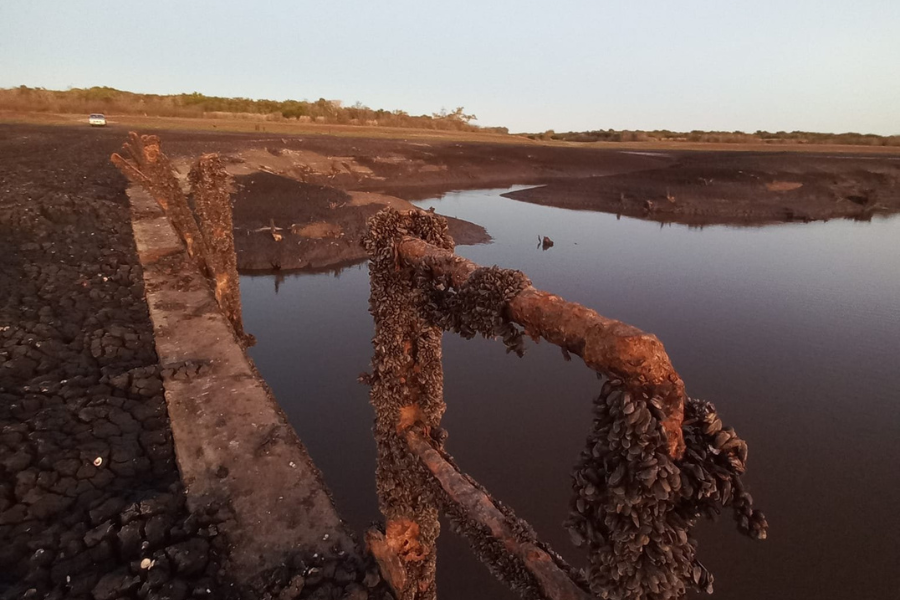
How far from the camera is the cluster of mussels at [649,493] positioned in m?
1.62

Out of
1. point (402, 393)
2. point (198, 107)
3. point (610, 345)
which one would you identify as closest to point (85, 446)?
point (402, 393)

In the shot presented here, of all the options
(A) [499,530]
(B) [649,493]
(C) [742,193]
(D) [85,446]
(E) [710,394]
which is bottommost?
(E) [710,394]

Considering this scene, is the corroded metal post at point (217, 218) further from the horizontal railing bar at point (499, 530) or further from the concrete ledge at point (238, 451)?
the horizontal railing bar at point (499, 530)

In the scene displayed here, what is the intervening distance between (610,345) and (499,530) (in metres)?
1.77

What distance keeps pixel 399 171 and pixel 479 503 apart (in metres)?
37.5

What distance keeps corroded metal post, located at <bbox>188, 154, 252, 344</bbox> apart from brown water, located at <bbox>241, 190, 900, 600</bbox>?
2.52m

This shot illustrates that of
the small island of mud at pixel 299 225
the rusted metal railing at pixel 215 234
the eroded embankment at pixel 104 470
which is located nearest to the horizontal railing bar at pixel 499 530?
the eroded embankment at pixel 104 470

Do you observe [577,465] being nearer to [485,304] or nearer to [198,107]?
[485,304]

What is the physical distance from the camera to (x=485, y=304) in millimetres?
2430

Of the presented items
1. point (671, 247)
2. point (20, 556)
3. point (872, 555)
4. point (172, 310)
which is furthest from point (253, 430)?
point (671, 247)

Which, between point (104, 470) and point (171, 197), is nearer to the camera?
point (104, 470)

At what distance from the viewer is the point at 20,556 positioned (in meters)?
3.41

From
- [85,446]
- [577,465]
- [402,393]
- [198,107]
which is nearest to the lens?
[577,465]

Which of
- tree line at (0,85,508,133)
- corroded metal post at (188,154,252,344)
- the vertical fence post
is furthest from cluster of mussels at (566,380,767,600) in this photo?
tree line at (0,85,508,133)
